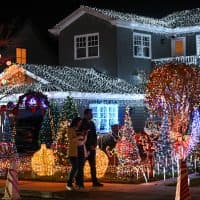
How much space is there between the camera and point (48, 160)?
1848 centimetres

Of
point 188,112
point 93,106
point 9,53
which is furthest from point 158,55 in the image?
point 188,112

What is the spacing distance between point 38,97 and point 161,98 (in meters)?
3.98

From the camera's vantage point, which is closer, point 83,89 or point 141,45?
point 83,89

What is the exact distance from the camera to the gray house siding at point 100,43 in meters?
32.1

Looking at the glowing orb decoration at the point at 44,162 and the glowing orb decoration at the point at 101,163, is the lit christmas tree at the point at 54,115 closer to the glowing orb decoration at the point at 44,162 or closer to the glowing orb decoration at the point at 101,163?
the glowing orb decoration at the point at 44,162

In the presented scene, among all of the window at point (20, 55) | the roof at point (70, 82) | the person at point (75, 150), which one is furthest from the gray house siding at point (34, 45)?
the person at point (75, 150)

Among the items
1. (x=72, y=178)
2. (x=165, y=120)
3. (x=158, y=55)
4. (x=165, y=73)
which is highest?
(x=158, y=55)

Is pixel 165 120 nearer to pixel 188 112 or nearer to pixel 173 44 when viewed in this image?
pixel 188 112

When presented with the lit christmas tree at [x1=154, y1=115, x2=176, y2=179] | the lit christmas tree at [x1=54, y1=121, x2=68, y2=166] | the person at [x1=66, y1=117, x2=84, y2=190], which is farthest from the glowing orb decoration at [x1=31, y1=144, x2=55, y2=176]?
the lit christmas tree at [x1=154, y1=115, x2=176, y2=179]

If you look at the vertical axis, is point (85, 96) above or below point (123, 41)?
below

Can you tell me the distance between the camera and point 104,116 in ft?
99.0

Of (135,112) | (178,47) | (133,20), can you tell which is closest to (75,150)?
(135,112)

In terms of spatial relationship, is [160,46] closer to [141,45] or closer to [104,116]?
[141,45]

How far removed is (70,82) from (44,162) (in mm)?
10615
